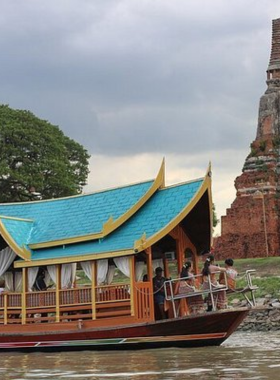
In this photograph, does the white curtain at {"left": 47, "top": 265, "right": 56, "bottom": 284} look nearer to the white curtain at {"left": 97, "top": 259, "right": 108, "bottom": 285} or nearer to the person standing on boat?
the person standing on boat

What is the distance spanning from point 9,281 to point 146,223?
14.9ft

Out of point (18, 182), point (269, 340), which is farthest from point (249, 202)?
point (269, 340)

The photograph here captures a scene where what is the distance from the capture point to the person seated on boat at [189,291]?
1716 centimetres

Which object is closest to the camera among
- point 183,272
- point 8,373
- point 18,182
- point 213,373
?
point 213,373

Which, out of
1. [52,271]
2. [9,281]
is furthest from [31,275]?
[9,281]

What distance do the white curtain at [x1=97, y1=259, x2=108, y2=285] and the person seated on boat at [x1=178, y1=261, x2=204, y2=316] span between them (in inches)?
63.8

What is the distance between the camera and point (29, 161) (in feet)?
148

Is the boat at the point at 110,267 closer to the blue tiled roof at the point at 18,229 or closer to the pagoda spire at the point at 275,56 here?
the blue tiled roof at the point at 18,229

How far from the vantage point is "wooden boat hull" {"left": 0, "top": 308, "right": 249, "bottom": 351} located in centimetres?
1647

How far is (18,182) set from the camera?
44219mm

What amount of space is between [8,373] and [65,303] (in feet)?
15.3

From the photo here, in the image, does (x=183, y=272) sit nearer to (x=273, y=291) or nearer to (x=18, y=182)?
(x=273, y=291)

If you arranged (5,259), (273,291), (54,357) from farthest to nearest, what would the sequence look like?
(273,291) → (5,259) → (54,357)

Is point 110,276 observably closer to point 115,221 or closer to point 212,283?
point 115,221
